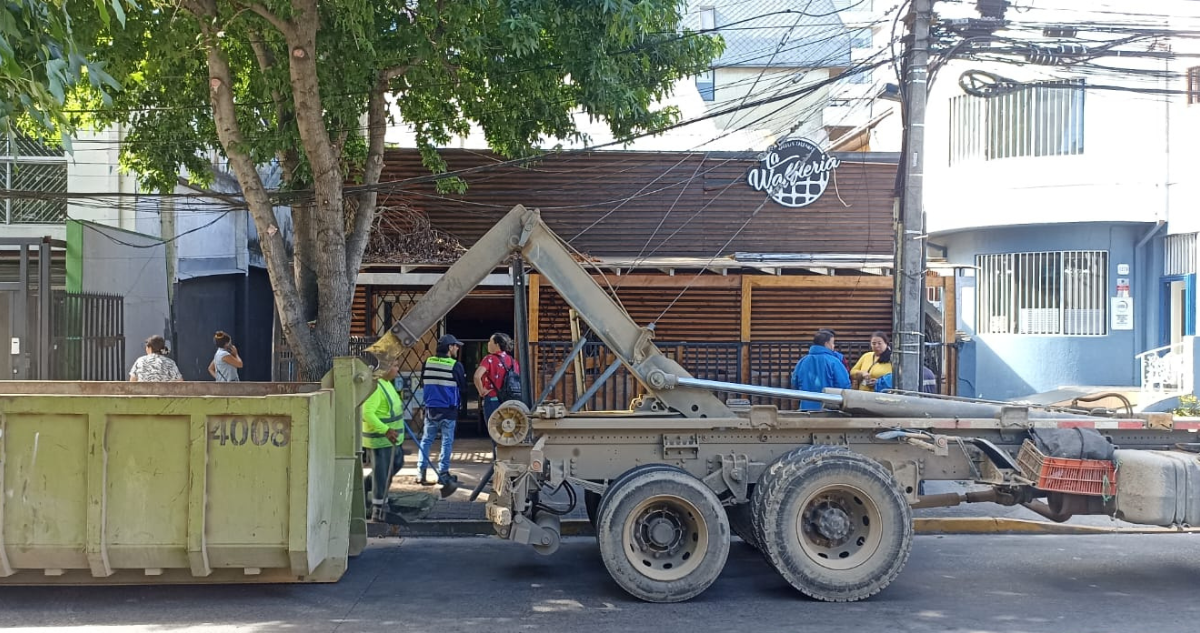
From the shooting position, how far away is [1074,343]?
18484mm

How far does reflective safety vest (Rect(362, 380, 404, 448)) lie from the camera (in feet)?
29.0

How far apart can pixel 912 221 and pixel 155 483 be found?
7.13m

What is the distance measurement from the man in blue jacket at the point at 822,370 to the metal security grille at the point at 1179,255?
33.8 feet

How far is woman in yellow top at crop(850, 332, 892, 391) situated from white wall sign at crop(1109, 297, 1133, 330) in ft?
30.0

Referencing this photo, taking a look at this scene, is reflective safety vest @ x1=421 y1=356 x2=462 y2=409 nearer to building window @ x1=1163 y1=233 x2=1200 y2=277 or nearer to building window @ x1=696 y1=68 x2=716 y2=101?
building window @ x1=1163 y1=233 x2=1200 y2=277

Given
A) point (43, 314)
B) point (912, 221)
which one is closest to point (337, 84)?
point (43, 314)

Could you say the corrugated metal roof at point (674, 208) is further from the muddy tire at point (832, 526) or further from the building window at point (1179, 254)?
the muddy tire at point (832, 526)

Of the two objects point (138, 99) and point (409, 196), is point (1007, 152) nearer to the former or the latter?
point (409, 196)

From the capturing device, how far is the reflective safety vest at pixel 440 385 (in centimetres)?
1099

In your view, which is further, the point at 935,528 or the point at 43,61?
the point at 935,528

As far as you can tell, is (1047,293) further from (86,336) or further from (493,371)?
(86,336)

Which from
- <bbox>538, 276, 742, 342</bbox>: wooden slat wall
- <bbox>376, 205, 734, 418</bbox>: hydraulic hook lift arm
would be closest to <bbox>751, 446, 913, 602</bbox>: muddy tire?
<bbox>376, 205, 734, 418</bbox>: hydraulic hook lift arm

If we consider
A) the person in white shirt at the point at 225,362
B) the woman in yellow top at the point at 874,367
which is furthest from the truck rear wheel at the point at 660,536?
the person in white shirt at the point at 225,362

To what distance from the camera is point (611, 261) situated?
14492 millimetres
